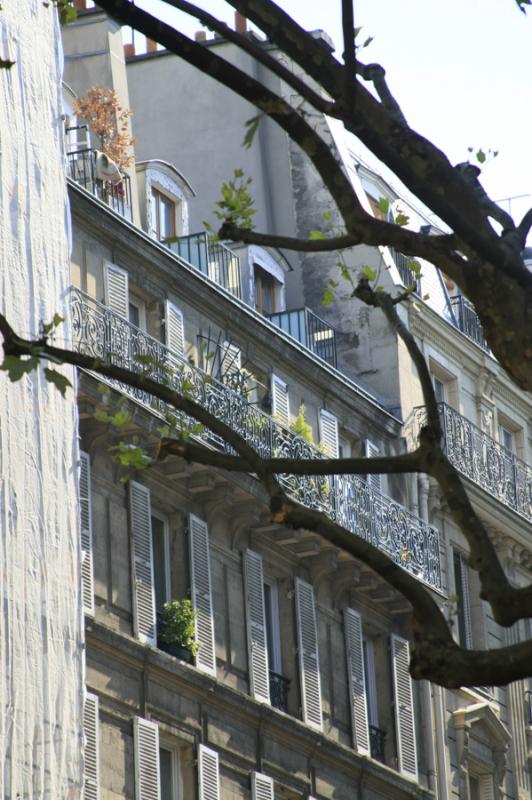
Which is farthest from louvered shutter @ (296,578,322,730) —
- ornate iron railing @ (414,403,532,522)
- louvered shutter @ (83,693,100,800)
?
louvered shutter @ (83,693,100,800)

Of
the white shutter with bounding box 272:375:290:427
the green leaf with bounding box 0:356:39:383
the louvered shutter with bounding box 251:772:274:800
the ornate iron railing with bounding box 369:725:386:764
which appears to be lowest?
the green leaf with bounding box 0:356:39:383

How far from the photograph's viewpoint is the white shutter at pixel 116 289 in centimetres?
2875

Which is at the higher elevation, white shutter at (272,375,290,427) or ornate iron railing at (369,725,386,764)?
white shutter at (272,375,290,427)

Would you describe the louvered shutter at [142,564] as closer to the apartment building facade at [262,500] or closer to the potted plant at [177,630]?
the apartment building facade at [262,500]

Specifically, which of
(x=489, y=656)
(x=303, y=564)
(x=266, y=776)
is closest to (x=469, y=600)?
(x=303, y=564)

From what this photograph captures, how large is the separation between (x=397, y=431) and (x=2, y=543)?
1414 cm

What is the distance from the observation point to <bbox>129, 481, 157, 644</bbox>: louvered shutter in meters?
27.5

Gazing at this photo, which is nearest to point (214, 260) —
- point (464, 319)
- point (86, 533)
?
point (86, 533)

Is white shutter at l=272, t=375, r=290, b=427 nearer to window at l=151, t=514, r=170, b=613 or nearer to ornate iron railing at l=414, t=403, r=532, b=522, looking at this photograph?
window at l=151, t=514, r=170, b=613

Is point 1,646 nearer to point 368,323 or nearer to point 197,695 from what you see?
point 197,695

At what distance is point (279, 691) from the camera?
31.0 metres

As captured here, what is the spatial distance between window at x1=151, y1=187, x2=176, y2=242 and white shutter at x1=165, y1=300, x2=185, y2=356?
6.55 ft

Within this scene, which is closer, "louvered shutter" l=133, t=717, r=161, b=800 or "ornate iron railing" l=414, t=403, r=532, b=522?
"louvered shutter" l=133, t=717, r=161, b=800

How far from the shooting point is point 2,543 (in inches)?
900
